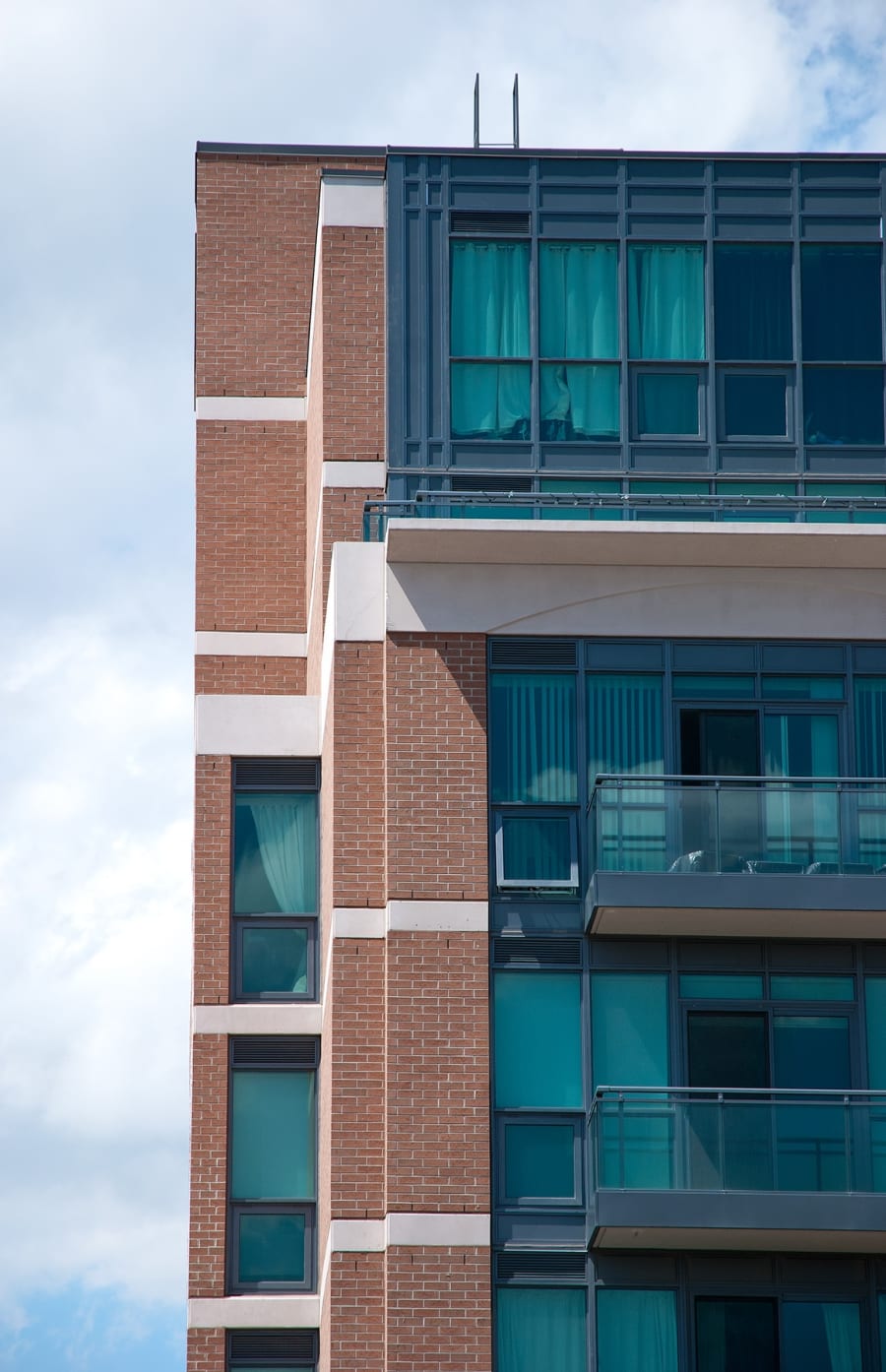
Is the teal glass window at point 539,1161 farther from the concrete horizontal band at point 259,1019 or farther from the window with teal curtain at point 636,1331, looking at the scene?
the concrete horizontal band at point 259,1019

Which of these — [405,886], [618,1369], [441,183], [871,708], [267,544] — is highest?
[441,183]

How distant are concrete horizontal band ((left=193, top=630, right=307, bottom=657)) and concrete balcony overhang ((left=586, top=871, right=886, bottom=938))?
28.6 feet

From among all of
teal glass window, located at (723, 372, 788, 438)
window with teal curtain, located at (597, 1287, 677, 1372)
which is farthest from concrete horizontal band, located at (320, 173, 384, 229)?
window with teal curtain, located at (597, 1287, 677, 1372)

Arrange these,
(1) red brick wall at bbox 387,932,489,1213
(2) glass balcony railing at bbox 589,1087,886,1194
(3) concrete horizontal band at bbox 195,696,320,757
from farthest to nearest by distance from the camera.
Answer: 1. (3) concrete horizontal band at bbox 195,696,320,757
2. (1) red brick wall at bbox 387,932,489,1213
3. (2) glass balcony railing at bbox 589,1087,886,1194

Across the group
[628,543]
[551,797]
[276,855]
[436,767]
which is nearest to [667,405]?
[628,543]

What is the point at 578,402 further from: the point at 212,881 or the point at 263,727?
the point at 212,881

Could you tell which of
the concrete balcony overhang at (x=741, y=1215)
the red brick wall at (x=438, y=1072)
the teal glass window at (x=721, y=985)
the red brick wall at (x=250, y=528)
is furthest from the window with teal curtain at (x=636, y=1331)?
the red brick wall at (x=250, y=528)

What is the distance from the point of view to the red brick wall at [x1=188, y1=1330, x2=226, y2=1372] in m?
30.0

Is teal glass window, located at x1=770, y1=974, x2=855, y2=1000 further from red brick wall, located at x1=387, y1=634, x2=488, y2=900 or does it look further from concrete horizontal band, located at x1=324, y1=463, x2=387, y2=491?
concrete horizontal band, located at x1=324, y1=463, x2=387, y2=491

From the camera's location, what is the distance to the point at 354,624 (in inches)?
1136

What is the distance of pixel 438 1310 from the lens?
26438mm

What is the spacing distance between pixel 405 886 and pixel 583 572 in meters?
4.40

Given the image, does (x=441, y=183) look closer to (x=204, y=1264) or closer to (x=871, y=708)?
(x=871, y=708)

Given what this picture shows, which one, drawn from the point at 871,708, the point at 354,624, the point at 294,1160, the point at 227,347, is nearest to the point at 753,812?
the point at 871,708
